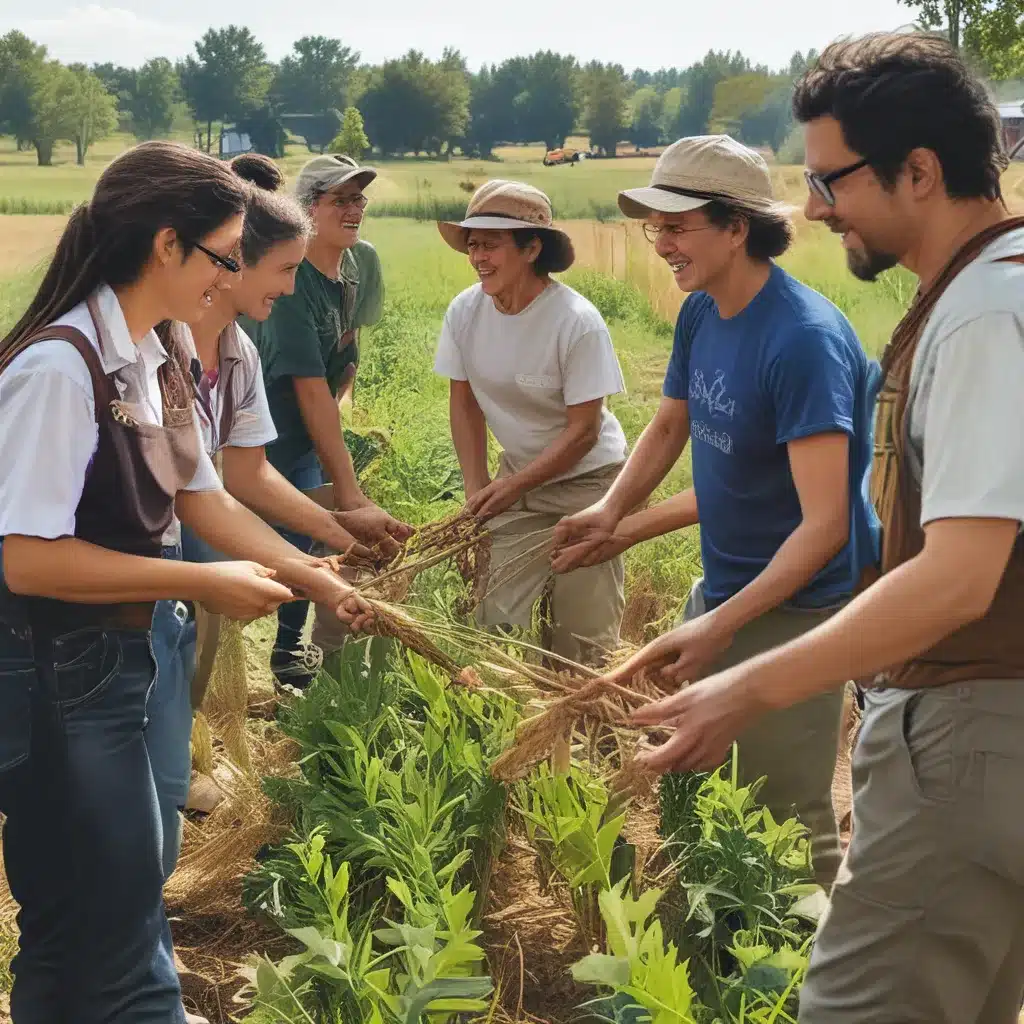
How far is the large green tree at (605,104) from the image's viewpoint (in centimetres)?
6016

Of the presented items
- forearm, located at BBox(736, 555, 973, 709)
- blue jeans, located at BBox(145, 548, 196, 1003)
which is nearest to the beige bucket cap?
blue jeans, located at BBox(145, 548, 196, 1003)

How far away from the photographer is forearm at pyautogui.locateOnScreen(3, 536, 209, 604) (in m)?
1.85

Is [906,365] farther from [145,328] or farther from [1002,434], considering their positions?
[145,328]

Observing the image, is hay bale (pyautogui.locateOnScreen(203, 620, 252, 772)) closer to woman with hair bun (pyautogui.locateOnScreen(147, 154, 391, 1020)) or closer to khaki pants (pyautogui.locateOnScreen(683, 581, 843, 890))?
woman with hair bun (pyautogui.locateOnScreen(147, 154, 391, 1020))

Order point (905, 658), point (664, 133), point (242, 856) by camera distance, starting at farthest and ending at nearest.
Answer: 1. point (664, 133)
2. point (242, 856)
3. point (905, 658)

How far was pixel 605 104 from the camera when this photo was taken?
6184cm

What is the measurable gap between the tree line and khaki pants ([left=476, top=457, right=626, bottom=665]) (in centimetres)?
4115

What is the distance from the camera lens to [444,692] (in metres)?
3.13

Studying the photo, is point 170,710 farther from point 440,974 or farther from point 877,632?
point 877,632

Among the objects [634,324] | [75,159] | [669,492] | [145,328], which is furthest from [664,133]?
[145,328]

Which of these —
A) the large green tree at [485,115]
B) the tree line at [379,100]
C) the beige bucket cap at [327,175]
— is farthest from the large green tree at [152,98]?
the beige bucket cap at [327,175]

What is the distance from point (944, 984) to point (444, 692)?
1668mm

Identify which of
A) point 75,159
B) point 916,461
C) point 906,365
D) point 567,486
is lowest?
point 567,486

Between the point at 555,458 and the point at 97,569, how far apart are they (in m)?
1.79
